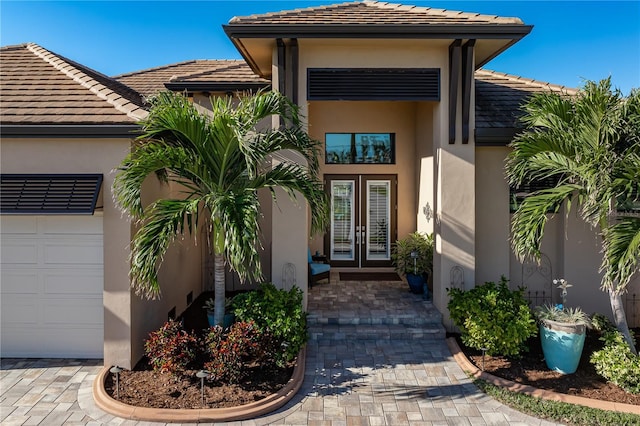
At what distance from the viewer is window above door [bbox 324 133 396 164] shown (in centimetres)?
1102

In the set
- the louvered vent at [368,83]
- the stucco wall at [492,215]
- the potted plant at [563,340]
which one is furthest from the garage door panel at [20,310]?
the potted plant at [563,340]

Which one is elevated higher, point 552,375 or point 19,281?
point 19,281

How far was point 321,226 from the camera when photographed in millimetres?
6020

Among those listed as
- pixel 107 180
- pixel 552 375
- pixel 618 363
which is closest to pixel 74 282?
pixel 107 180

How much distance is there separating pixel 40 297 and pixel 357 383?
213 inches

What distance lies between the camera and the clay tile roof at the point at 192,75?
9.32 metres

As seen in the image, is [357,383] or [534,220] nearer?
[357,383]

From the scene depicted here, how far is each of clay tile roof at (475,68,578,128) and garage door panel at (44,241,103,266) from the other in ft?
24.4

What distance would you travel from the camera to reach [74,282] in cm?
634

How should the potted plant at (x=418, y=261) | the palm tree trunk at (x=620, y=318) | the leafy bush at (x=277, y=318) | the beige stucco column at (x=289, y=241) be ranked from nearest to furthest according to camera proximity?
1. the leafy bush at (x=277, y=318)
2. the palm tree trunk at (x=620, y=318)
3. the beige stucco column at (x=289, y=241)
4. the potted plant at (x=418, y=261)

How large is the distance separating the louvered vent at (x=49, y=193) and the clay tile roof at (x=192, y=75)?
3.35 metres

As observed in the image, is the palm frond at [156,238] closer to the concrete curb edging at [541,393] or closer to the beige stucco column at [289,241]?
the beige stucco column at [289,241]

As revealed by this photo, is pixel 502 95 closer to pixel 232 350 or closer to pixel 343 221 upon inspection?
pixel 343 221

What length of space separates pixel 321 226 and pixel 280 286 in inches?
77.3
